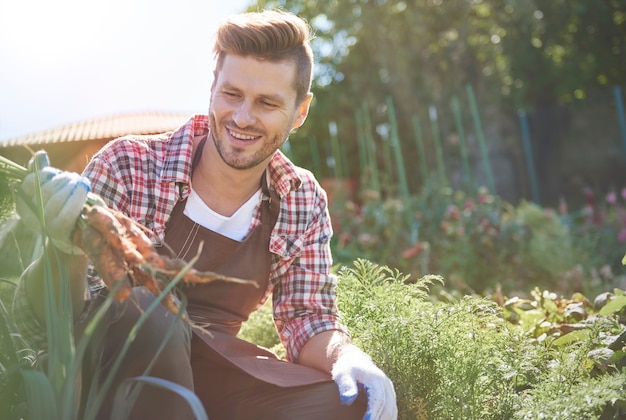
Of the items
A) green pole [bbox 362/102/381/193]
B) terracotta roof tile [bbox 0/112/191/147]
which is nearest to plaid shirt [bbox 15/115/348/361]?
terracotta roof tile [bbox 0/112/191/147]

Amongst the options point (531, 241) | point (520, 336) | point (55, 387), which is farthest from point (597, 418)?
point (531, 241)

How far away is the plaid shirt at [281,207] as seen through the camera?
6.62 feet

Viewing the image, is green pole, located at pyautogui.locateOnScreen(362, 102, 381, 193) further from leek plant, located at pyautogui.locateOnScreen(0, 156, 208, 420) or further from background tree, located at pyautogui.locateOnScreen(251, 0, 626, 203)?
leek plant, located at pyautogui.locateOnScreen(0, 156, 208, 420)

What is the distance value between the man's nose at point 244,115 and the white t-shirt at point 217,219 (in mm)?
258

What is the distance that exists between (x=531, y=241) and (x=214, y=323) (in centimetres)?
331

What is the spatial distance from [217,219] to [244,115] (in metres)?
0.31

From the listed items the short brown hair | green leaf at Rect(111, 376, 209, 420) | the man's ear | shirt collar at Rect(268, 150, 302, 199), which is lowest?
green leaf at Rect(111, 376, 209, 420)

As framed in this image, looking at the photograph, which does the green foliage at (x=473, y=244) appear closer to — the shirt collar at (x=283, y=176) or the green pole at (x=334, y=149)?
the shirt collar at (x=283, y=176)

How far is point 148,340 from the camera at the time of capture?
5.12 ft

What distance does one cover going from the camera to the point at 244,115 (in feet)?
6.66

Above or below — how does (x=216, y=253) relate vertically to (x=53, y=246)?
below

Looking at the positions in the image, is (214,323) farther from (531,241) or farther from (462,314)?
(531,241)

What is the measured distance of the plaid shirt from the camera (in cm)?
202

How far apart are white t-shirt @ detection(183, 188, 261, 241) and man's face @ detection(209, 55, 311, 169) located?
0.15m
